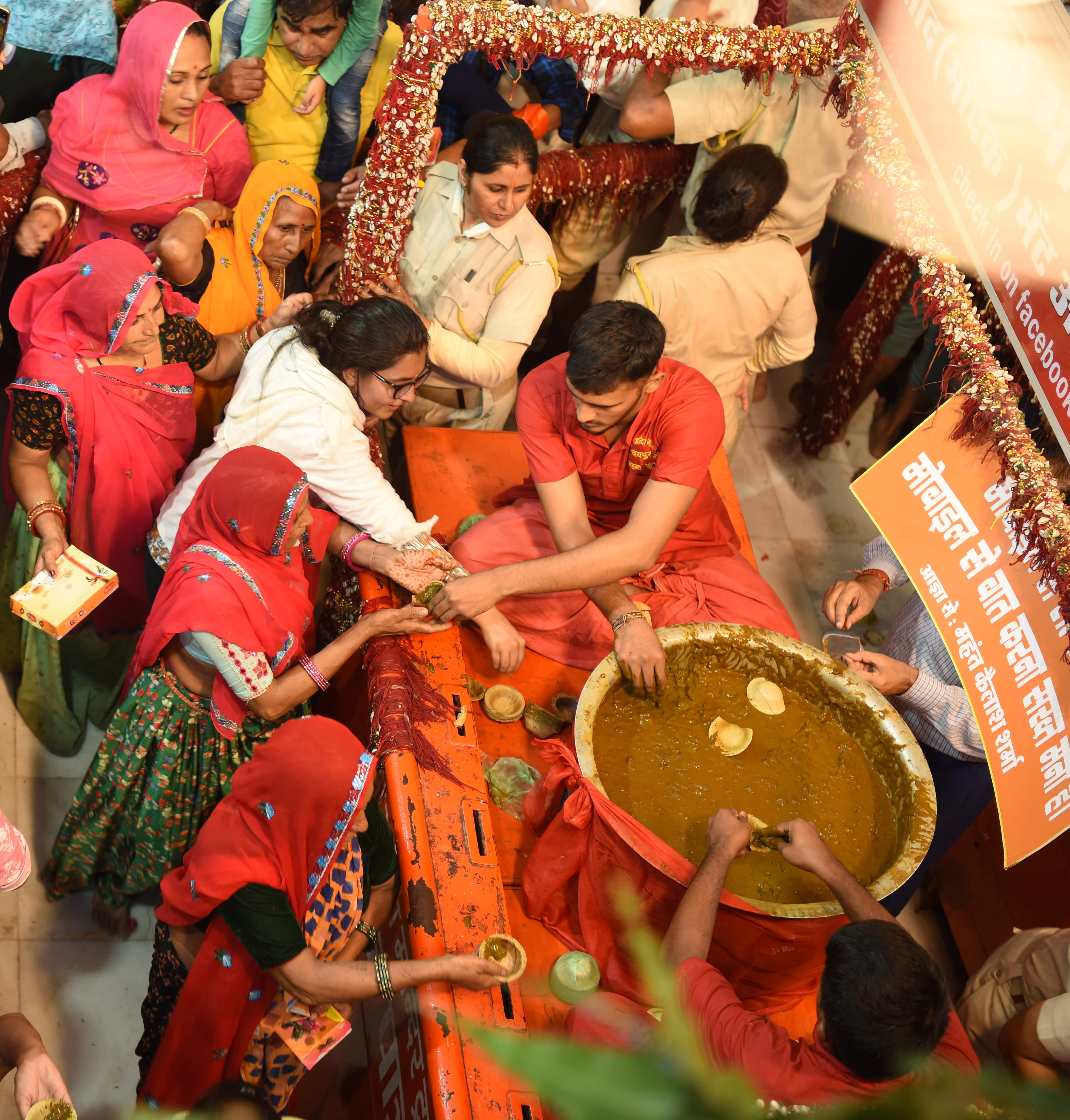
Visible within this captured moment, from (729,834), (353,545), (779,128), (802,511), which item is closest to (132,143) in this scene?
(353,545)

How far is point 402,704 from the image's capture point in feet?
8.33

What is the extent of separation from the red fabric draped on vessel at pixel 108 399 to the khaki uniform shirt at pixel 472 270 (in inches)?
34.6

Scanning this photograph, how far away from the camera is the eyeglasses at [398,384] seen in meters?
2.83

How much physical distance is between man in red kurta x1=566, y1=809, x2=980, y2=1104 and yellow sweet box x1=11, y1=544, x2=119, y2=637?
1649mm

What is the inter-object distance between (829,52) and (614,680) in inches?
80.7

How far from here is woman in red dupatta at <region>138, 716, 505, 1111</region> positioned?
2000 mm

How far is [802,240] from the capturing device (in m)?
4.11

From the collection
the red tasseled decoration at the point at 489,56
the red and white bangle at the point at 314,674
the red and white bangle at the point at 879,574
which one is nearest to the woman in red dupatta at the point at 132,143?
the red tasseled decoration at the point at 489,56

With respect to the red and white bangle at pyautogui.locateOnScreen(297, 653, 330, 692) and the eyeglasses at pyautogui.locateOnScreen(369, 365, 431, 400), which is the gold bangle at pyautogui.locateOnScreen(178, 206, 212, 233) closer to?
the eyeglasses at pyautogui.locateOnScreen(369, 365, 431, 400)

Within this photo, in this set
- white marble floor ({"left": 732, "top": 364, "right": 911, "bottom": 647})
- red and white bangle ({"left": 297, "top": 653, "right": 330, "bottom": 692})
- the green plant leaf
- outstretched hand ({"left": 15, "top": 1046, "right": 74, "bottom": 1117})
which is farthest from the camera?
white marble floor ({"left": 732, "top": 364, "right": 911, "bottom": 647})

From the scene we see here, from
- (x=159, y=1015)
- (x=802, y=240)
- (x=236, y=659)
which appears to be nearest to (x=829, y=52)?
(x=802, y=240)

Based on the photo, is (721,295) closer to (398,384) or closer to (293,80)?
(398,384)

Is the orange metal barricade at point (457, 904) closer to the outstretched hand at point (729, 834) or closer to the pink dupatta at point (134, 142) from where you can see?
the outstretched hand at point (729, 834)

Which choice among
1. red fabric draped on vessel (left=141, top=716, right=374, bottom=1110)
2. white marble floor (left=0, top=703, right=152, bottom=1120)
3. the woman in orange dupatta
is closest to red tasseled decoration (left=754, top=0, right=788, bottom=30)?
the woman in orange dupatta
